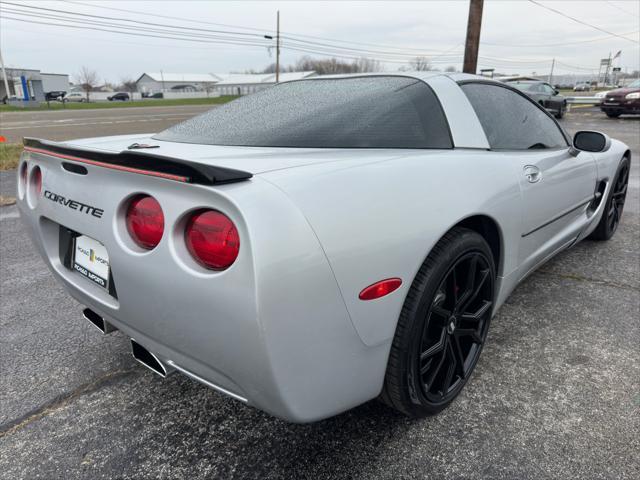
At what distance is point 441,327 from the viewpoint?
182 cm

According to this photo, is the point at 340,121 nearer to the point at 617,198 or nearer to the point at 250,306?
the point at 250,306

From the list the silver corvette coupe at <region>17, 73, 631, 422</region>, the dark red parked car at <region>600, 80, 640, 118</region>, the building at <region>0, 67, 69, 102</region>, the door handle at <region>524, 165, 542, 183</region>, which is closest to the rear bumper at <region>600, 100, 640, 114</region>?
the dark red parked car at <region>600, 80, 640, 118</region>

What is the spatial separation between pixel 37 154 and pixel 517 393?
7.44ft

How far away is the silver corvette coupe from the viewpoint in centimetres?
121

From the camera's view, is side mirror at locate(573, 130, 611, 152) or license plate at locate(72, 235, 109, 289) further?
side mirror at locate(573, 130, 611, 152)

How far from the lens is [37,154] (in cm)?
192

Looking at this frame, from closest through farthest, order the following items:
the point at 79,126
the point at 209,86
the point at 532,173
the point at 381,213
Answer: the point at 381,213
the point at 532,173
the point at 79,126
the point at 209,86

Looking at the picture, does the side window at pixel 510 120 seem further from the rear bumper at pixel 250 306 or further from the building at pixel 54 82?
the building at pixel 54 82

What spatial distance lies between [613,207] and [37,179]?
4101 millimetres

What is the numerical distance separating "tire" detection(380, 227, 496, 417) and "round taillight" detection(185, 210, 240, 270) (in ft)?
2.08

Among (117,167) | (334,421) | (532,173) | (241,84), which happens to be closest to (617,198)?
(532,173)

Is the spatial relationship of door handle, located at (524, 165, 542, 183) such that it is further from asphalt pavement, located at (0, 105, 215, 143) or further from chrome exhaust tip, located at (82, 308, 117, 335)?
asphalt pavement, located at (0, 105, 215, 143)

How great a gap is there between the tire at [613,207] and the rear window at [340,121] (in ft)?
7.82

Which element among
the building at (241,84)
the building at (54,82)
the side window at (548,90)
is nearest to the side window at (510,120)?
the side window at (548,90)
